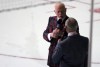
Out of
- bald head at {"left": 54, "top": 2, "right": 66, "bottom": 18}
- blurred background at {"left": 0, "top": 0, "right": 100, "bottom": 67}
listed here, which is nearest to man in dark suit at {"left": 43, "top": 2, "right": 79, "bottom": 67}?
bald head at {"left": 54, "top": 2, "right": 66, "bottom": 18}

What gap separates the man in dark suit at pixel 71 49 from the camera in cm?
198

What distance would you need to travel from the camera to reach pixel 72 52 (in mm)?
1999

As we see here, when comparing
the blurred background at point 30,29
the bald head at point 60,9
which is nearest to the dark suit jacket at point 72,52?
Result: the bald head at point 60,9

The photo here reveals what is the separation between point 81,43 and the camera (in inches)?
80.4

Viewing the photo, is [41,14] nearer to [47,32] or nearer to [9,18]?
[9,18]

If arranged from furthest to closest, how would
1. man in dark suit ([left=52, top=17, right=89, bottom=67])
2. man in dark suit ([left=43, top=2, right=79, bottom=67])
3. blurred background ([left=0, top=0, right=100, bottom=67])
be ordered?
blurred background ([left=0, top=0, right=100, bottom=67]) → man in dark suit ([left=43, top=2, right=79, bottom=67]) → man in dark suit ([left=52, top=17, right=89, bottom=67])

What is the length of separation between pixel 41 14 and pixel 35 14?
0.39 feet

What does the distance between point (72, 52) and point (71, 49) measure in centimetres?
2

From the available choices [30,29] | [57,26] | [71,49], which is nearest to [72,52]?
[71,49]

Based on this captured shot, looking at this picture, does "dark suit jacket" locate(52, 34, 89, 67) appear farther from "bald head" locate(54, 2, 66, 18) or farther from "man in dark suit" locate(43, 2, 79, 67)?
"bald head" locate(54, 2, 66, 18)

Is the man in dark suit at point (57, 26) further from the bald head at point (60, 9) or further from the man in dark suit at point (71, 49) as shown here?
the man in dark suit at point (71, 49)

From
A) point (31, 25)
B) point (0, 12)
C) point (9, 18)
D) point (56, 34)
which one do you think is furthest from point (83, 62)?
point (0, 12)

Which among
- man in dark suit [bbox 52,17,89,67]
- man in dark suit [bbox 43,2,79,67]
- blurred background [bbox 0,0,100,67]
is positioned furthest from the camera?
blurred background [bbox 0,0,100,67]

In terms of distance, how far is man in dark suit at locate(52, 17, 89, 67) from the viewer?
6.50ft
